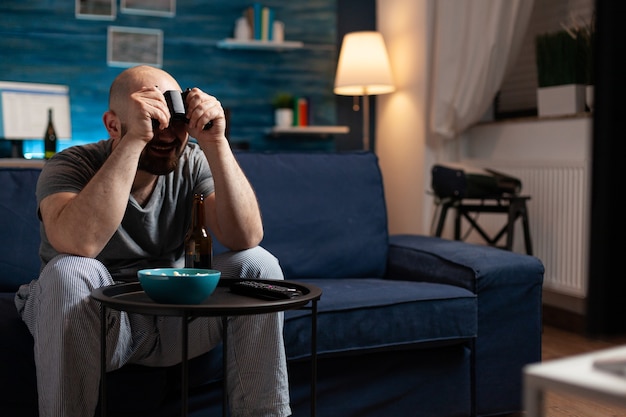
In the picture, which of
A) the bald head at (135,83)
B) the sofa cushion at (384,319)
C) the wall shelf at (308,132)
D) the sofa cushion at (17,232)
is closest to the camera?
the bald head at (135,83)

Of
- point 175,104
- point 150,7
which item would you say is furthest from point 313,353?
point 150,7

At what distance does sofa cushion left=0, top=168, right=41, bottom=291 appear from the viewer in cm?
213

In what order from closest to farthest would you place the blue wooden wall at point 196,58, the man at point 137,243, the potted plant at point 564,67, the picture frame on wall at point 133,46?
the man at point 137,243 → the potted plant at point 564,67 → the blue wooden wall at point 196,58 → the picture frame on wall at point 133,46

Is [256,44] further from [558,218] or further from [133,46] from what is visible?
[558,218]

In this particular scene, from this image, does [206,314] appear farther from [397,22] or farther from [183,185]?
[397,22]

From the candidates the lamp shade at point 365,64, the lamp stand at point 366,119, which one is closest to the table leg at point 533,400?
the lamp shade at point 365,64

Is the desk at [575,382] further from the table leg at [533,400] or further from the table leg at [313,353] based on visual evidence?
the table leg at [313,353]

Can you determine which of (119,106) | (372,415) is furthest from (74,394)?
(372,415)

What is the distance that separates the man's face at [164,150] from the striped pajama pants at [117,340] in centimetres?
25

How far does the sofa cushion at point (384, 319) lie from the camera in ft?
6.50

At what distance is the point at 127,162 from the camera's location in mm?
1670

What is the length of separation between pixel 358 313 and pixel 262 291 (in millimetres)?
616

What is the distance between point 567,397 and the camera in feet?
8.42

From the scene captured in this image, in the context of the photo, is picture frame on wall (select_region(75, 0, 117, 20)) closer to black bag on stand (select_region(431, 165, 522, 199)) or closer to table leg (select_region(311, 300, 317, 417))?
black bag on stand (select_region(431, 165, 522, 199))
